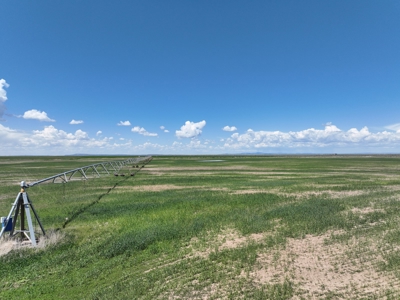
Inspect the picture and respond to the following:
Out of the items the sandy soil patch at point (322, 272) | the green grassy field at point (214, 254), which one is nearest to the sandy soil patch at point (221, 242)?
the green grassy field at point (214, 254)

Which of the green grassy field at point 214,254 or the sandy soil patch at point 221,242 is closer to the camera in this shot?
the green grassy field at point 214,254

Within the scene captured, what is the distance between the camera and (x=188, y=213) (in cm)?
1494

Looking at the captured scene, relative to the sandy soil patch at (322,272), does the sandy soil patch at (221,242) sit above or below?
below

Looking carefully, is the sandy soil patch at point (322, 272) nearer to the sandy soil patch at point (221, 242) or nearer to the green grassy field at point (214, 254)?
the green grassy field at point (214, 254)

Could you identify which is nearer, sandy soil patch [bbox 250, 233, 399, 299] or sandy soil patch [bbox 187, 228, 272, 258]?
sandy soil patch [bbox 250, 233, 399, 299]

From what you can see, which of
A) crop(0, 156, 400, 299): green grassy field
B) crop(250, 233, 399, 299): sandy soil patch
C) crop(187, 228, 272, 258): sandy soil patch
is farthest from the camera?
crop(187, 228, 272, 258): sandy soil patch

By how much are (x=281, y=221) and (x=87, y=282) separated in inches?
374

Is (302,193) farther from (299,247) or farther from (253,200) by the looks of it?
(299,247)

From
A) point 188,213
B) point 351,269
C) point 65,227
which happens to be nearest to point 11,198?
point 65,227

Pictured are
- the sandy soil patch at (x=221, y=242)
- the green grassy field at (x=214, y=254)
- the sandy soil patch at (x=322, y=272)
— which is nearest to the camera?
the sandy soil patch at (x=322, y=272)

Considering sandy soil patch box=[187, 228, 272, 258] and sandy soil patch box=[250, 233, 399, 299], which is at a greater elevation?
sandy soil patch box=[250, 233, 399, 299]

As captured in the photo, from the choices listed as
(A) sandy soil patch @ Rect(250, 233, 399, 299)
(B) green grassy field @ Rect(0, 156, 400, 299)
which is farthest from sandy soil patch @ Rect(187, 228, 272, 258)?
(A) sandy soil patch @ Rect(250, 233, 399, 299)

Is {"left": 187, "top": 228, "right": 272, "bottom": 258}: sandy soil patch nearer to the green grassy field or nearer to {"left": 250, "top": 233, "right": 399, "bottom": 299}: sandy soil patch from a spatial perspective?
the green grassy field

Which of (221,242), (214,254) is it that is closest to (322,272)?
(214,254)
